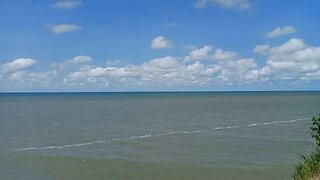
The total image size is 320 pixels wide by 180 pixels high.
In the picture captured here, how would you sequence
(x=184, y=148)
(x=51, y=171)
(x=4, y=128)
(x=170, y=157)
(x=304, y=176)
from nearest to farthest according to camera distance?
(x=304, y=176)
(x=51, y=171)
(x=170, y=157)
(x=184, y=148)
(x=4, y=128)

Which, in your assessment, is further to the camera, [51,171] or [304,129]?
[304,129]

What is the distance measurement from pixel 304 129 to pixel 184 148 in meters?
19.5

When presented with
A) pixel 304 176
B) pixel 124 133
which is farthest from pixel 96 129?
pixel 304 176

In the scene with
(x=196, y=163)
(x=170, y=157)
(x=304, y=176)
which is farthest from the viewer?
(x=170, y=157)

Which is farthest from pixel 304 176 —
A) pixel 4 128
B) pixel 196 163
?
pixel 4 128

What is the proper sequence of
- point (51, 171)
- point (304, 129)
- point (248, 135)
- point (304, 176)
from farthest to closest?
point (304, 129), point (248, 135), point (51, 171), point (304, 176)

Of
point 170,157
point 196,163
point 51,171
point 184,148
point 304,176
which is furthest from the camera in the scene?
point 184,148

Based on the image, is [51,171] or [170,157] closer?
[51,171]

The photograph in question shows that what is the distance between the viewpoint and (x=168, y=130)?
5175cm

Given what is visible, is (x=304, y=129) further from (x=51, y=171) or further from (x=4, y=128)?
Answer: (x=4, y=128)

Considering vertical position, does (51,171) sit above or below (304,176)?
below

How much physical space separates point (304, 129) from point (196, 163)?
78.8 feet

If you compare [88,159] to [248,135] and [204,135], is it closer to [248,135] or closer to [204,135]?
[204,135]

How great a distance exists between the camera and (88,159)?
106ft
